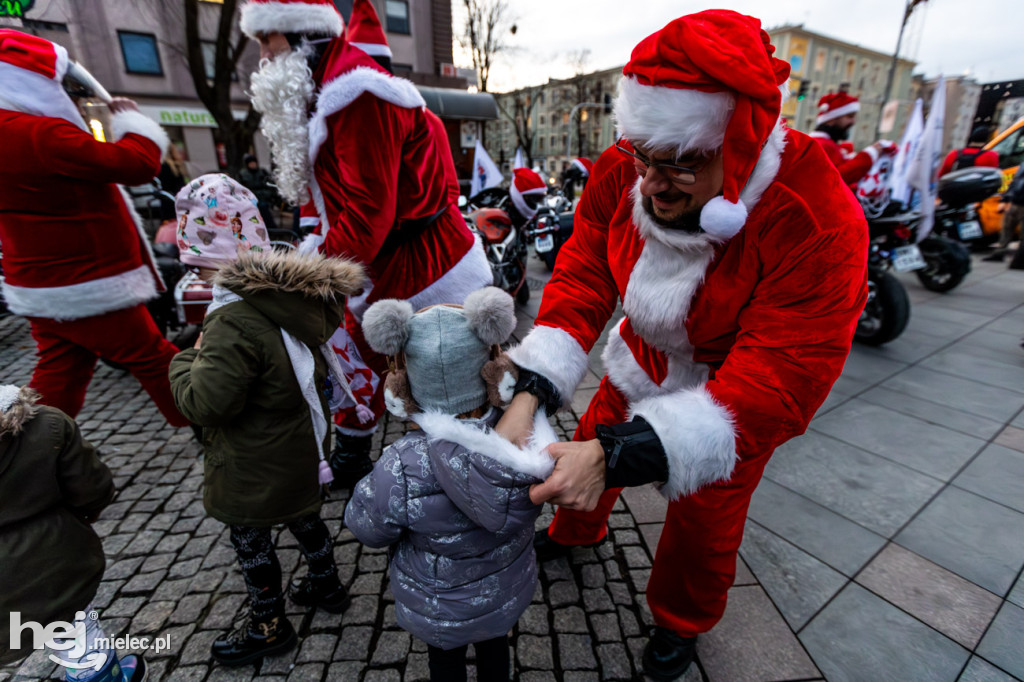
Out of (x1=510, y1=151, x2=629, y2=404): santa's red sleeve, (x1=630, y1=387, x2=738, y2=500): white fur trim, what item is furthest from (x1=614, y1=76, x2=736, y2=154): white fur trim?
(x1=630, y1=387, x2=738, y2=500): white fur trim

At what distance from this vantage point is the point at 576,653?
1896 mm

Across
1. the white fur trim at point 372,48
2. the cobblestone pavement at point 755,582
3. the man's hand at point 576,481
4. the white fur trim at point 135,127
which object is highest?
the white fur trim at point 372,48

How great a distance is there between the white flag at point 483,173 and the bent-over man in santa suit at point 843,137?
3948 millimetres

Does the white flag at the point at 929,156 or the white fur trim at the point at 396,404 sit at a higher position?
the white flag at the point at 929,156

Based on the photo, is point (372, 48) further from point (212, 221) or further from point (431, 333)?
point (431, 333)

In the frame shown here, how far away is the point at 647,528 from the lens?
253cm

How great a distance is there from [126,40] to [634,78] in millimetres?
25356

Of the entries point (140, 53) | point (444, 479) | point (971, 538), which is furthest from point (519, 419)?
point (140, 53)

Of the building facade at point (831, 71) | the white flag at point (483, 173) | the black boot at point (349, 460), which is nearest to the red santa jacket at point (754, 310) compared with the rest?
the black boot at point (349, 460)

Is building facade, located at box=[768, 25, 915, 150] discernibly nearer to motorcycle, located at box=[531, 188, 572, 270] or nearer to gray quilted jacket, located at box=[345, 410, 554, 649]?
motorcycle, located at box=[531, 188, 572, 270]

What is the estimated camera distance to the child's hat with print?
1891 mm

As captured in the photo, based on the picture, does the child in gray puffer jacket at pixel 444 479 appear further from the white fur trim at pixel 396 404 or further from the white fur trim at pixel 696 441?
the white fur trim at pixel 696 441

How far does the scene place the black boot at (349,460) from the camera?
2.76m

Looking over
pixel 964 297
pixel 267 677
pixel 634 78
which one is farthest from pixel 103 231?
pixel 964 297
